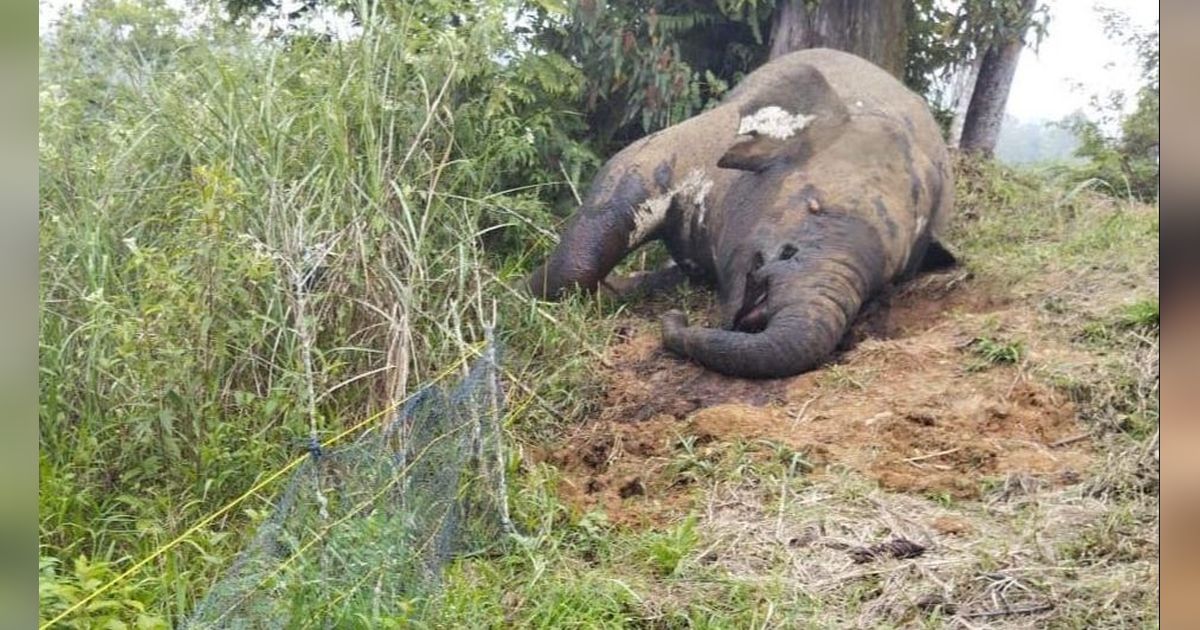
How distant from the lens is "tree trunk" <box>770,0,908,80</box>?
224cm

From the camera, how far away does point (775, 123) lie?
2408mm

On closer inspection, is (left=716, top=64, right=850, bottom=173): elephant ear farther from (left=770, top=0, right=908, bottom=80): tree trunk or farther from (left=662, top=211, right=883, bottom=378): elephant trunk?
(left=662, top=211, right=883, bottom=378): elephant trunk

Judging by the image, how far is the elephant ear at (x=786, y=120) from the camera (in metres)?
2.32

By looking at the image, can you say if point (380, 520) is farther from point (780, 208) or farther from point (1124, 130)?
point (1124, 130)

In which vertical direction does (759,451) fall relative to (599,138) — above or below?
below

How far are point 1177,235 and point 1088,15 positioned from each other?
25.8 inches

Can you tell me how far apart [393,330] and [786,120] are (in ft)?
2.86

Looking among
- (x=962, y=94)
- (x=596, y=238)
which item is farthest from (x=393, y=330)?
(x=962, y=94)

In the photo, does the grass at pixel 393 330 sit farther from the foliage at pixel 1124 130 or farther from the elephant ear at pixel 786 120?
the elephant ear at pixel 786 120

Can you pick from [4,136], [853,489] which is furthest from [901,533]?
[4,136]

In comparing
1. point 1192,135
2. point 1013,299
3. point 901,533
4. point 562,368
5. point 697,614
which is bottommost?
point 697,614

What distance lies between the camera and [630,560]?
2074mm

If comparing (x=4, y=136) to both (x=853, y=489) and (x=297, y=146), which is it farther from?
(x=853, y=489)

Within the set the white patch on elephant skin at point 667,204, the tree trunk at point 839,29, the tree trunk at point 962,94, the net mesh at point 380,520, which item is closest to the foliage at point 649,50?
the tree trunk at point 839,29
